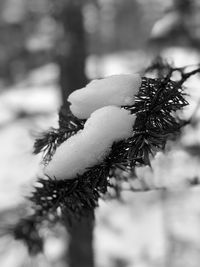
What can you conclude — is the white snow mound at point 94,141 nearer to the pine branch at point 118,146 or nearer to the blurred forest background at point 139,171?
A: the pine branch at point 118,146

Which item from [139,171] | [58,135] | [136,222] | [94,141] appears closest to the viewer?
[94,141]

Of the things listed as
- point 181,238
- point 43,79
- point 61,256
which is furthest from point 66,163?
point 43,79

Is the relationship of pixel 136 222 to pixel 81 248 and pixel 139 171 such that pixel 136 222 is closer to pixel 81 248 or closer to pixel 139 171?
pixel 81 248

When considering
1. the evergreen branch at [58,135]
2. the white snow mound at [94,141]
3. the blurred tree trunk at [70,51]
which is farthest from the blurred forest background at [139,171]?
the white snow mound at [94,141]

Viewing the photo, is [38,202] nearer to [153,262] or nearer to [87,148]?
[87,148]

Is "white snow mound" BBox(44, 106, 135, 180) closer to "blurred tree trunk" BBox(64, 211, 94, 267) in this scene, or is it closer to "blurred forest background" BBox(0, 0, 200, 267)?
"blurred forest background" BBox(0, 0, 200, 267)

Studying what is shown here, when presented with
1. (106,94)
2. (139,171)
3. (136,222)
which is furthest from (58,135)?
(136,222)
